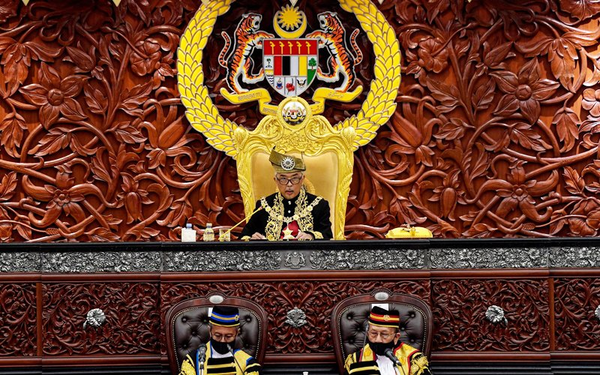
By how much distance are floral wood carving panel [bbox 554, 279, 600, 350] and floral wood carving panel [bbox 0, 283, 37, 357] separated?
339cm

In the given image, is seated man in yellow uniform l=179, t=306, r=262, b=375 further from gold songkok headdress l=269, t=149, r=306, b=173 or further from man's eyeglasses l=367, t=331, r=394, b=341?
gold songkok headdress l=269, t=149, r=306, b=173

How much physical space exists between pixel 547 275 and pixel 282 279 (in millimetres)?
1701

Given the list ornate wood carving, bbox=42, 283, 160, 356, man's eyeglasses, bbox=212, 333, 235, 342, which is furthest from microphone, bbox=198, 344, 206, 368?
ornate wood carving, bbox=42, 283, 160, 356

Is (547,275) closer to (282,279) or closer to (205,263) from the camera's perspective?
(282,279)

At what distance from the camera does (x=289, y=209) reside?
20.8 ft

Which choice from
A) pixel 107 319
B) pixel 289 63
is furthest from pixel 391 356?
pixel 289 63

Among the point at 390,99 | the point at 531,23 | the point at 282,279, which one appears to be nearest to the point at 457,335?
the point at 282,279

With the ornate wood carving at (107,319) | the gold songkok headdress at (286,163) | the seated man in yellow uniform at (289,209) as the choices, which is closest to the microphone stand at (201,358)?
the ornate wood carving at (107,319)

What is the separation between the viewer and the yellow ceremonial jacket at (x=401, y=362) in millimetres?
4945

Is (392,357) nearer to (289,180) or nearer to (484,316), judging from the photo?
(484,316)

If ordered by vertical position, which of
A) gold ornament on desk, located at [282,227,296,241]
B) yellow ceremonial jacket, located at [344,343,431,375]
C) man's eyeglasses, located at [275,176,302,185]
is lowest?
yellow ceremonial jacket, located at [344,343,431,375]

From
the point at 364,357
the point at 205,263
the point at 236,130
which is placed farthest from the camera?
the point at 236,130

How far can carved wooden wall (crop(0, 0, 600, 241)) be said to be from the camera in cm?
682

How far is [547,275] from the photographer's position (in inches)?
224
